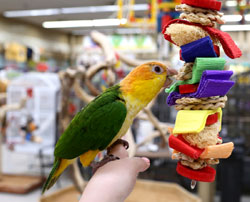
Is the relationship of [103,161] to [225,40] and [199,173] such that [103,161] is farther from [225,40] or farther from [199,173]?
[225,40]

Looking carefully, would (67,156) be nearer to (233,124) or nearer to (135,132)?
(135,132)

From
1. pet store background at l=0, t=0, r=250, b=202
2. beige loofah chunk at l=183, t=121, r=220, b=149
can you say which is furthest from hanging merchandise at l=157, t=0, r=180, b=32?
beige loofah chunk at l=183, t=121, r=220, b=149

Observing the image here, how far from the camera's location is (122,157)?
655 mm

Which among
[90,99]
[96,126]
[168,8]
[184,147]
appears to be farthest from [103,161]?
[168,8]

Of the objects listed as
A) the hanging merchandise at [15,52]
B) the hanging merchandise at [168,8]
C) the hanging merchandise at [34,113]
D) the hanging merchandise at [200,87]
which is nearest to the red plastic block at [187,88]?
the hanging merchandise at [200,87]

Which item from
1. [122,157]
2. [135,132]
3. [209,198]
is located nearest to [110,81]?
[122,157]

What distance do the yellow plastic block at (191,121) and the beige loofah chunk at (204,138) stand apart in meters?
0.03

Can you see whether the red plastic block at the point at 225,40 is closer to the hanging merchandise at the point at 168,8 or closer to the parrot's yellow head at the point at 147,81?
the parrot's yellow head at the point at 147,81

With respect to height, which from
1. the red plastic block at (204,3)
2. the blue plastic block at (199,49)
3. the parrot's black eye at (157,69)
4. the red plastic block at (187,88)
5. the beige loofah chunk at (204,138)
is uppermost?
the red plastic block at (204,3)

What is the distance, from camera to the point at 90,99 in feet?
5.56

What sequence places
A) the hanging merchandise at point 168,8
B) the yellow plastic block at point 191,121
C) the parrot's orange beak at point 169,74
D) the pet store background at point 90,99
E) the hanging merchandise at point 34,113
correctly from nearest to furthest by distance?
the yellow plastic block at point 191,121, the parrot's orange beak at point 169,74, the pet store background at point 90,99, the hanging merchandise at point 168,8, the hanging merchandise at point 34,113

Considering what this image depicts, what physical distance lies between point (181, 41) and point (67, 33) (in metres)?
12.0

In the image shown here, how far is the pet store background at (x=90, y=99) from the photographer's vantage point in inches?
71.3

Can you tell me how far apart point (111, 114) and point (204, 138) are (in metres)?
0.20
